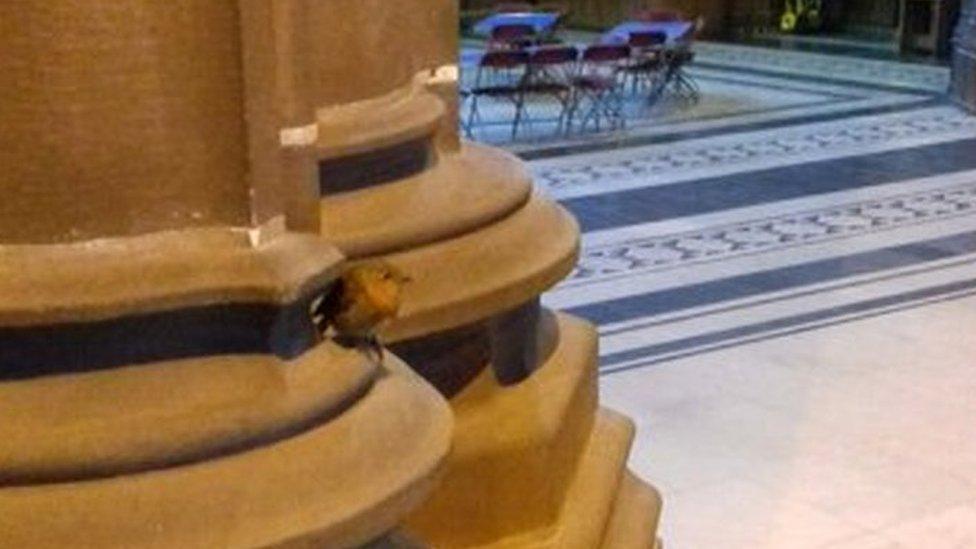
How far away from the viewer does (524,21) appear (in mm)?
11359

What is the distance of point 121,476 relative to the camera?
3.45 ft

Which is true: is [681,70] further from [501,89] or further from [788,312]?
[788,312]

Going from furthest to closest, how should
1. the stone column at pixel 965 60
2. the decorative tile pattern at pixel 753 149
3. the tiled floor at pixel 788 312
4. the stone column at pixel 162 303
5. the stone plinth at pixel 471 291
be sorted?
the stone column at pixel 965 60
the decorative tile pattern at pixel 753 149
the tiled floor at pixel 788 312
the stone plinth at pixel 471 291
the stone column at pixel 162 303

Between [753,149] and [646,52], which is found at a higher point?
[646,52]

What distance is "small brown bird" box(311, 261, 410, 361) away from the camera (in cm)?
119

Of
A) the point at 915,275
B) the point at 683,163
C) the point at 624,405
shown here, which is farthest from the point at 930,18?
the point at 624,405

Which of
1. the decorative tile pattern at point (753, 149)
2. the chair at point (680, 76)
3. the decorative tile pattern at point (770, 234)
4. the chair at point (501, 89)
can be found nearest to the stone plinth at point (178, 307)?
the decorative tile pattern at point (770, 234)

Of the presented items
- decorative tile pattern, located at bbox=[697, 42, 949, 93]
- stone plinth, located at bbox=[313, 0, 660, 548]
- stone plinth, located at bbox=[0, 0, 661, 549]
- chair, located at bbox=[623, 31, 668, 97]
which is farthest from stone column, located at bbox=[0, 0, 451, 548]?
decorative tile pattern, located at bbox=[697, 42, 949, 93]

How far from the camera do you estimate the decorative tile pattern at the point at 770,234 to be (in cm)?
616

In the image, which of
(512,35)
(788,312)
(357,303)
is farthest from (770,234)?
(357,303)

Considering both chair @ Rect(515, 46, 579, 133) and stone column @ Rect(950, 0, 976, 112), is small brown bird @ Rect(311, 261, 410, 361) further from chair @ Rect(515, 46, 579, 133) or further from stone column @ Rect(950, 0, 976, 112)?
stone column @ Rect(950, 0, 976, 112)

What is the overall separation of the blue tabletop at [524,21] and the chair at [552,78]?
1.09m

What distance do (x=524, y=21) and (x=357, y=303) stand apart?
10.3 metres

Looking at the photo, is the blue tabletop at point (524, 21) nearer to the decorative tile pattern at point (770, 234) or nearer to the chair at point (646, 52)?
the chair at point (646, 52)
